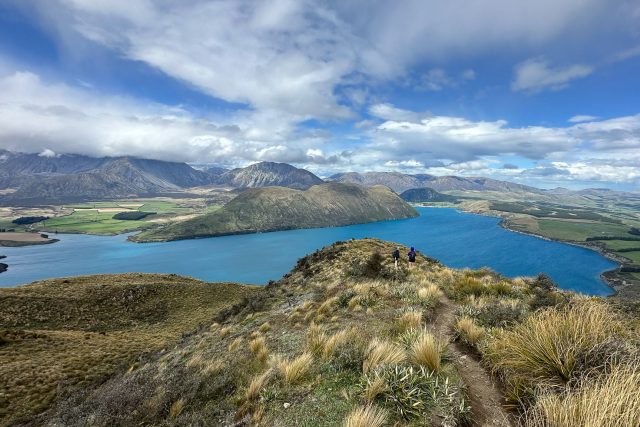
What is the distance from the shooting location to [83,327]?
30.6m

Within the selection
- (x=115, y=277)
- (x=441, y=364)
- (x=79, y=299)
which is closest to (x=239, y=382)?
(x=441, y=364)

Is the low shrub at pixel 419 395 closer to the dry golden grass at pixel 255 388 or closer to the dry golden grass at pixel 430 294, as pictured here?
the dry golden grass at pixel 255 388

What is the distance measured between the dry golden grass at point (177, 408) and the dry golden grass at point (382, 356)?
489 cm

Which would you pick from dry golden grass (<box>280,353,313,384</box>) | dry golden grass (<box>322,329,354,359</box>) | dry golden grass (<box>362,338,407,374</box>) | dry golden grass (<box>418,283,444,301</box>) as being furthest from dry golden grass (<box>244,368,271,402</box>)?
dry golden grass (<box>418,283,444,301</box>)

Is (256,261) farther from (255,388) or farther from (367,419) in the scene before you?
(367,419)

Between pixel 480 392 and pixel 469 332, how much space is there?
281 centimetres

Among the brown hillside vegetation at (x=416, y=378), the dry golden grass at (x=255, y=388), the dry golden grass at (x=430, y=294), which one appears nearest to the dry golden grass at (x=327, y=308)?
the brown hillside vegetation at (x=416, y=378)

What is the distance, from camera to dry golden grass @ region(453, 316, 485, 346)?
8414mm

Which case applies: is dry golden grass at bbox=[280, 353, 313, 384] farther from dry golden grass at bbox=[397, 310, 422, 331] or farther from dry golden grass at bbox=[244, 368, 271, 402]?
dry golden grass at bbox=[397, 310, 422, 331]

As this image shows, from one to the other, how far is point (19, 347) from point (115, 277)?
25470 mm

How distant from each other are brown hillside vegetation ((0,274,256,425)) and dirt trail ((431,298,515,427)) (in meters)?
20.0

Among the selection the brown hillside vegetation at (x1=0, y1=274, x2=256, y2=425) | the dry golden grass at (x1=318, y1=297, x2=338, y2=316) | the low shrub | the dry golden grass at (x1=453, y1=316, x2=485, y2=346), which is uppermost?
the low shrub

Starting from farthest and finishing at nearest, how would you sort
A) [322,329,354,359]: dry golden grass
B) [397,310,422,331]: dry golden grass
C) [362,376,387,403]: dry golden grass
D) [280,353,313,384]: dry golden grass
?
[397,310,422,331]: dry golden grass, [322,329,354,359]: dry golden grass, [280,353,313,384]: dry golden grass, [362,376,387,403]: dry golden grass

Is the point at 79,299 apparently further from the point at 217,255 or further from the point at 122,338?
the point at 217,255
